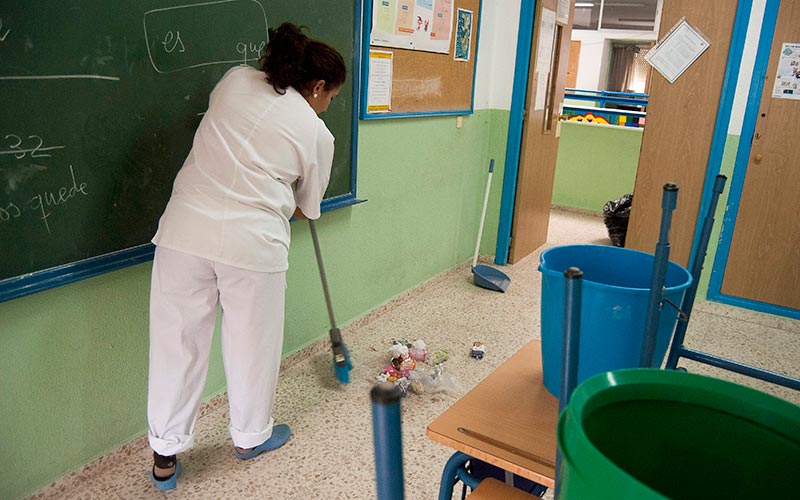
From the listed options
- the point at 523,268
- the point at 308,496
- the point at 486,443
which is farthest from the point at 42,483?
the point at 523,268

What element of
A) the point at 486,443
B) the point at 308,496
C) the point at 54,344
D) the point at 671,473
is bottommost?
the point at 308,496

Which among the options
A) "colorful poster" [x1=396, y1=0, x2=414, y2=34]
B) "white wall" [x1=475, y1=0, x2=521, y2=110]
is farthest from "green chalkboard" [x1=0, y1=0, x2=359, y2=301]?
"white wall" [x1=475, y1=0, x2=521, y2=110]

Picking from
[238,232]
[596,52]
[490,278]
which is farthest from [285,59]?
[596,52]

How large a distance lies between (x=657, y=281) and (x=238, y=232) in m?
1.21

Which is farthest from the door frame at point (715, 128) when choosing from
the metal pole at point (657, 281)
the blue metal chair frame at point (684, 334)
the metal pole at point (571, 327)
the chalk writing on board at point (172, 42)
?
the metal pole at point (571, 327)

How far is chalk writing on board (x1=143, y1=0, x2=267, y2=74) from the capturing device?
1853 mm

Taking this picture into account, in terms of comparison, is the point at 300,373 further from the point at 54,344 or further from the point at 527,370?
the point at 527,370

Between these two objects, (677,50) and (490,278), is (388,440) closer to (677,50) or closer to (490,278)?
(490,278)

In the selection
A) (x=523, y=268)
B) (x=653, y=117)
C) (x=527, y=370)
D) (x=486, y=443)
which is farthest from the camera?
(x=523, y=268)

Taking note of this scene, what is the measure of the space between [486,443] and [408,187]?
2.36 m

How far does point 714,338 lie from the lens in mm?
3381

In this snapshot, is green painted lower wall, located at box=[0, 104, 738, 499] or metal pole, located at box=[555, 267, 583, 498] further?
green painted lower wall, located at box=[0, 104, 738, 499]

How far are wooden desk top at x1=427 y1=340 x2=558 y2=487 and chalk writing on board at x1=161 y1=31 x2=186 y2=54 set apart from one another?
1.39 metres

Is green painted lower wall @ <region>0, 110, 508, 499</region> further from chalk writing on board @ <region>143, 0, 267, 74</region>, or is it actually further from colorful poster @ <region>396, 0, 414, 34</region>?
chalk writing on board @ <region>143, 0, 267, 74</region>
